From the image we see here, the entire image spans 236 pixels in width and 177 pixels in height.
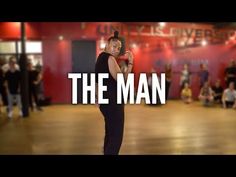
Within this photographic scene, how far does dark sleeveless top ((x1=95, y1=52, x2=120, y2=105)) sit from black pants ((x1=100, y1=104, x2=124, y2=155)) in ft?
0.38

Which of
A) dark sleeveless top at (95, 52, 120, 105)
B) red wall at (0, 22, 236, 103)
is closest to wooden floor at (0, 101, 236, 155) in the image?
dark sleeveless top at (95, 52, 120, 105)

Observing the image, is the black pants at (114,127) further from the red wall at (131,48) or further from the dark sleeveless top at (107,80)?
the red wall at (131,48)

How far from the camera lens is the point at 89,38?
43.0ft

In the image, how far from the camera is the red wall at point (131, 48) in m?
13.0

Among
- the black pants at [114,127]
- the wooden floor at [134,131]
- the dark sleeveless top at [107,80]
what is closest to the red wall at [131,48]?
the wooden floor at [134,131]

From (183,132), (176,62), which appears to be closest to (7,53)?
(176,62)

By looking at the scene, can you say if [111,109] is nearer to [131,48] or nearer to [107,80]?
[107,80]

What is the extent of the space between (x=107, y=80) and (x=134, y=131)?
10.3 feet

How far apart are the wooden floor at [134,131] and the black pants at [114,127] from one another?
1.10 m

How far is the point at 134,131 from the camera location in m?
8.47

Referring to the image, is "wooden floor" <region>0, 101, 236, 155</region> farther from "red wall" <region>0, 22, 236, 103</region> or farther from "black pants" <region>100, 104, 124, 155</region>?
"red wall" <region>0, 22, 236, 103</region>

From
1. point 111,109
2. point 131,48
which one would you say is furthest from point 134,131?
point 131,48
